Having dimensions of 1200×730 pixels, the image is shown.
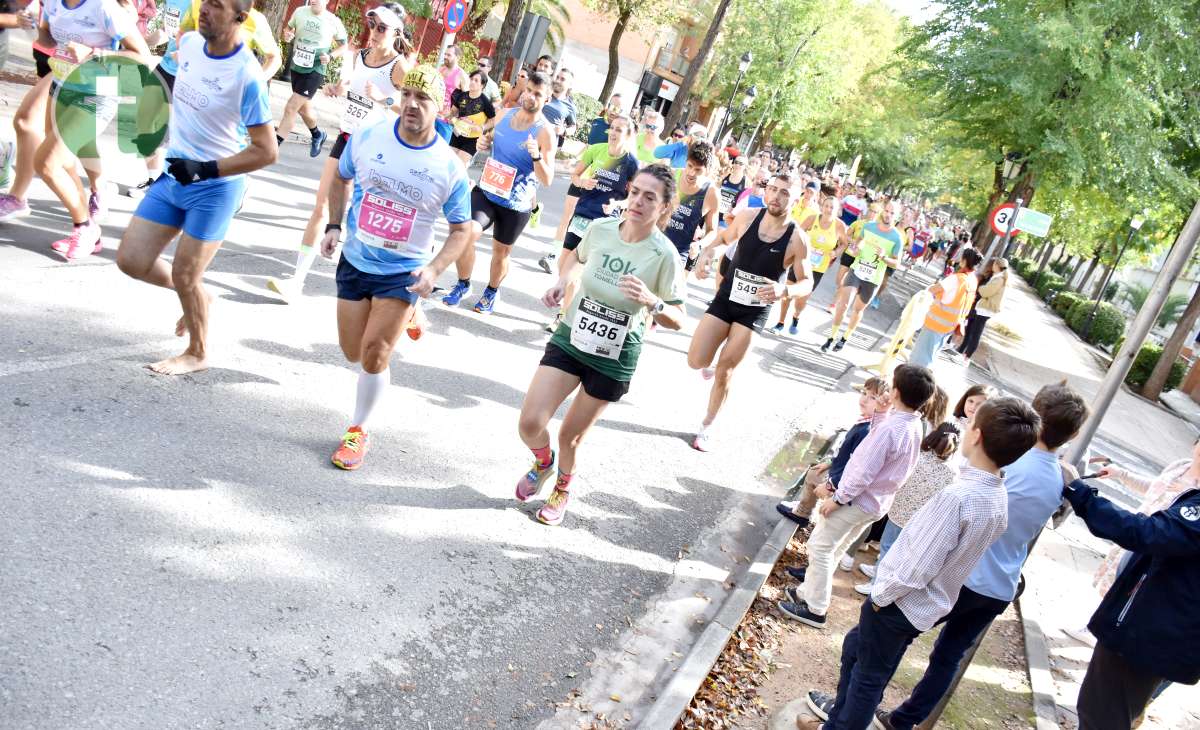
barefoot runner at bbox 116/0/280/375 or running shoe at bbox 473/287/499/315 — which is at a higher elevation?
barefoot runner at bbox 116/0/280/375

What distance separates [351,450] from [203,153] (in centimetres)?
182

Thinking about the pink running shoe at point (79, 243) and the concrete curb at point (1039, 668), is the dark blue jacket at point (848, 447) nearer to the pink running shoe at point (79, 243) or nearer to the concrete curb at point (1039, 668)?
the concrete curb at point (1039, 668)

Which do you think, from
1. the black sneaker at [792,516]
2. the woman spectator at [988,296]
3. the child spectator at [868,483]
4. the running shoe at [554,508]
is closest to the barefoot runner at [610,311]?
the running shoe at [554,508]

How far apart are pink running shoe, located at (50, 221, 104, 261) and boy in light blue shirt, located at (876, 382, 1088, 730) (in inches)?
240

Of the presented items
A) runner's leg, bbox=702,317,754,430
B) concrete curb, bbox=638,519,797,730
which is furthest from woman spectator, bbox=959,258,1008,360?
concrete curb, bbox=638,519,797,730

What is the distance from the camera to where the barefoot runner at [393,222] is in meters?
4.72

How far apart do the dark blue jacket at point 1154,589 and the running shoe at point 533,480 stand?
2.65 m

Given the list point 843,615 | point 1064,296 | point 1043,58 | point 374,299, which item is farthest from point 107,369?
point 1064,296

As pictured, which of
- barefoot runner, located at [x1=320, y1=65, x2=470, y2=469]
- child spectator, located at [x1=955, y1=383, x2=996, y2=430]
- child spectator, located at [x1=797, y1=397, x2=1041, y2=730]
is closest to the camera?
child spectator, located at [x1=797, y1=397, x2=1041, y2=730]

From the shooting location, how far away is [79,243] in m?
6.56

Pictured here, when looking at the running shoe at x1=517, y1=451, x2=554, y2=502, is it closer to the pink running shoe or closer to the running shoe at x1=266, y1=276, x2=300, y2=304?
the running shoe at x1=266, y1=276, x2=300, y2=304

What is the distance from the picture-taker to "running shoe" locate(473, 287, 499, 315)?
8695 mm

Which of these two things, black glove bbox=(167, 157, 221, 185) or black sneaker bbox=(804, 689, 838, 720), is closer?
black sneaker bbox=(804, 689, 838, 720)

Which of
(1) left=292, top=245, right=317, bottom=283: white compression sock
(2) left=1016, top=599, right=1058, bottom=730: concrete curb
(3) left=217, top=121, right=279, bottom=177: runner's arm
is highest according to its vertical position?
(3) left=217, top=121, right=279, bottom=177: runner's arm
